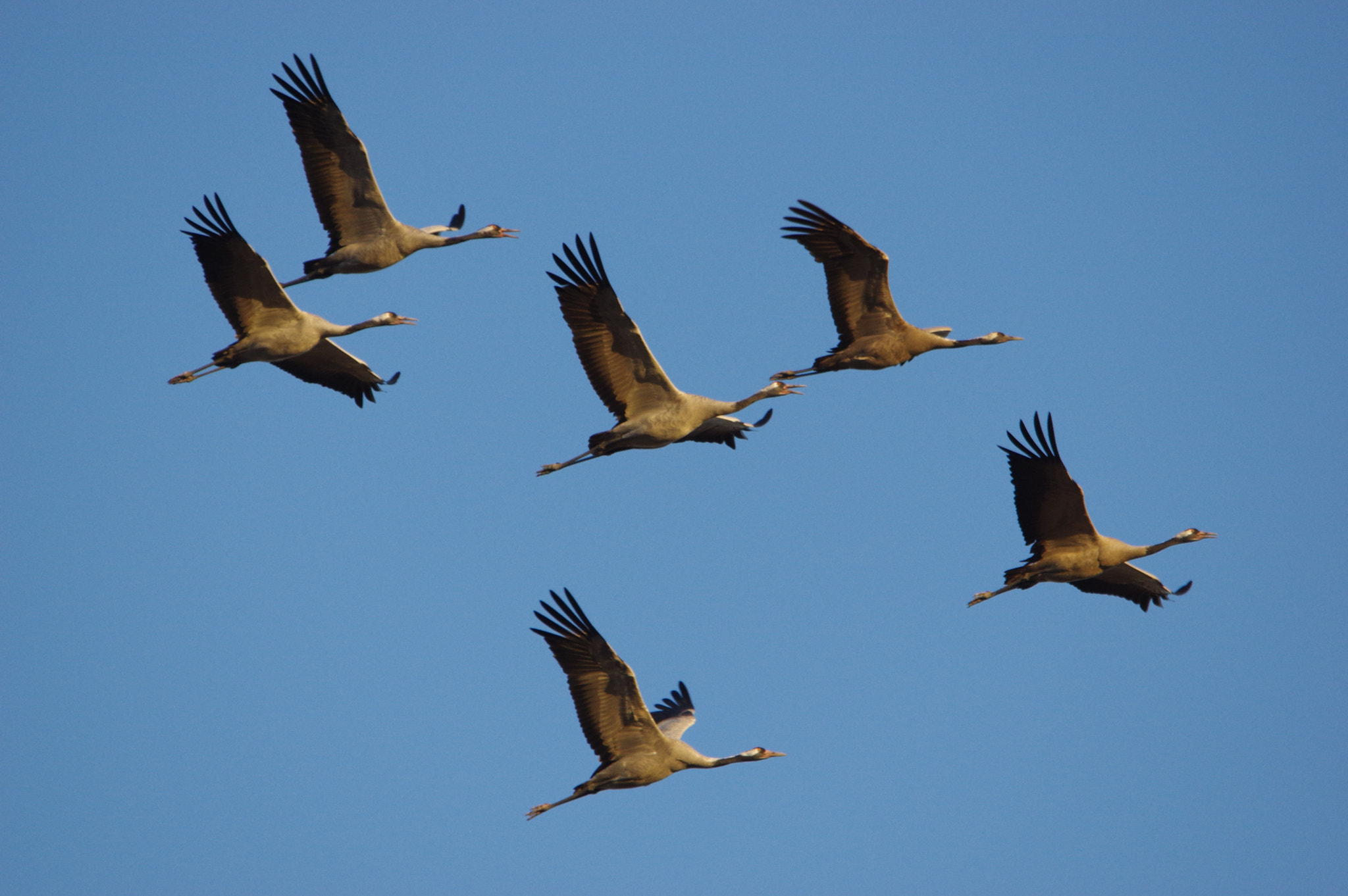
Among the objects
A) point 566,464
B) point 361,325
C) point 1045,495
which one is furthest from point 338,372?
point 1045,495

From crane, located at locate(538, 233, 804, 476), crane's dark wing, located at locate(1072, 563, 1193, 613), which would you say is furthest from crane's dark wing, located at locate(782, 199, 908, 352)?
crane's dark wing, located at locate(1072, 563, 1193, 613)

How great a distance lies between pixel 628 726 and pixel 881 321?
582 cm

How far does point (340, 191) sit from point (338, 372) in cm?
298

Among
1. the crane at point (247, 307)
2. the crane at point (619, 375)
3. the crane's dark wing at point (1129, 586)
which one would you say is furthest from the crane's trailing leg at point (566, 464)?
the crane's dark wing at point (1129, 586)

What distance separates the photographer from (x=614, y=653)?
46.3 feet

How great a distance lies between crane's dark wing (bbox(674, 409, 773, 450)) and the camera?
17.5 meters

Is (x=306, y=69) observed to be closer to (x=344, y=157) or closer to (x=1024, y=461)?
(x=344, y=157)

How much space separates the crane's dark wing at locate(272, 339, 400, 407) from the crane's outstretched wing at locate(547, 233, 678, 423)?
14.8 ft

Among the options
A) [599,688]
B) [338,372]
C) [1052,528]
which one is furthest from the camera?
[338,372]

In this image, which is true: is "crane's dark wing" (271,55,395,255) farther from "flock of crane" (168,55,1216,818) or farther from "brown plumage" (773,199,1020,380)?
"brown plumage" (773,199,1020,380)

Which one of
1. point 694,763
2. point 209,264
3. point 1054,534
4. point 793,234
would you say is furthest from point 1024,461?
point 209,264

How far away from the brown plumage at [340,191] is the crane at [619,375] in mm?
3779

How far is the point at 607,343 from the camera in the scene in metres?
15.6

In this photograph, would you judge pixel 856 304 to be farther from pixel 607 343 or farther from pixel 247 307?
pixel 247 307
